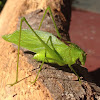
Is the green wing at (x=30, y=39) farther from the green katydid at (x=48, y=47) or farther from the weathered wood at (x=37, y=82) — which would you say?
the weathered wood at (x=37, y=82)

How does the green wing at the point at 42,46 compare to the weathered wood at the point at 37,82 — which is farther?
the green wing at the point at 42,46

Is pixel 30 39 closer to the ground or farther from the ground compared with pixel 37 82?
farther from the ground

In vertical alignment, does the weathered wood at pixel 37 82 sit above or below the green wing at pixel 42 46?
below

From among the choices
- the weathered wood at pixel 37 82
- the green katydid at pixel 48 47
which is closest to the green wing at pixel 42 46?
the green katydid at pixel 48 47

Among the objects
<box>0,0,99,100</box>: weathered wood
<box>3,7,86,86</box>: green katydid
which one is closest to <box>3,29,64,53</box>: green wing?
<box>3,7,86,86</box>: green katydid

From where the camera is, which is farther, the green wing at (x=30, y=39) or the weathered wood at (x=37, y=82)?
the green wing at (x=30, y=39)

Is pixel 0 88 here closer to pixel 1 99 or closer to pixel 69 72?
pixel 1 99

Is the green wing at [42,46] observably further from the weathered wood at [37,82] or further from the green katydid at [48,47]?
the weathered wood at [37,82]

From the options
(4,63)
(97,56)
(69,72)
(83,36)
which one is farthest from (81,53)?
(83,36)

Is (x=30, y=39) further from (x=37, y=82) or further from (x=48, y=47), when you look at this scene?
(x=37, y=82)

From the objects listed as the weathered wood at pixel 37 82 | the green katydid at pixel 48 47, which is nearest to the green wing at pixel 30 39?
the green katydid at pixel 48 47

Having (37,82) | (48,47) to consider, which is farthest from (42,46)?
(37,82)
